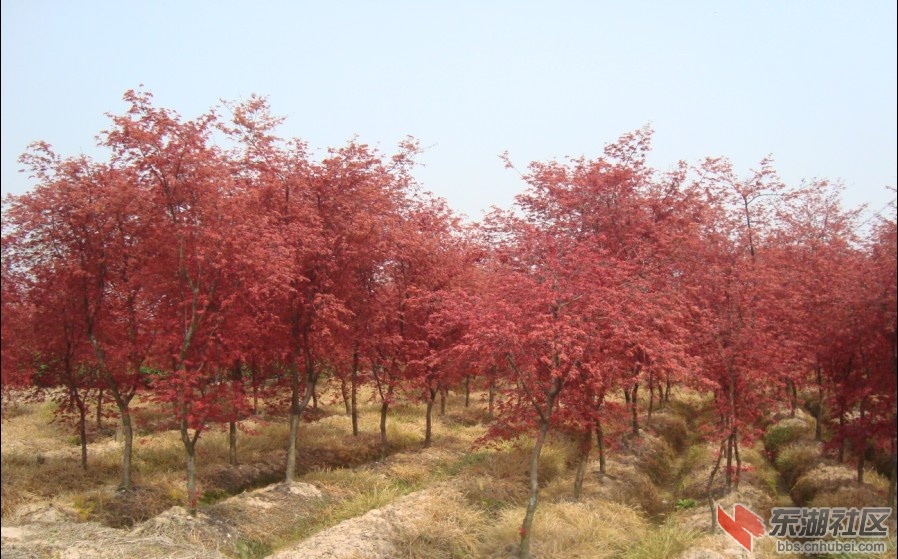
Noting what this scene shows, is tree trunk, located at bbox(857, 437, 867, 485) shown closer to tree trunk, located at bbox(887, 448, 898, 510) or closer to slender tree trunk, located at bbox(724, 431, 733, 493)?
tree trunk, located at bbox(887, 448, 898, 510)

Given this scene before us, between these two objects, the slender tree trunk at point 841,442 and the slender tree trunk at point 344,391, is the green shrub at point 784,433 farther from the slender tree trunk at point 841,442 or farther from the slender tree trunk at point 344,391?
the slender tree trunk at point 344,391

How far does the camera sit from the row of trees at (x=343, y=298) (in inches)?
393

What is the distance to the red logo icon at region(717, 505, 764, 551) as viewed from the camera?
9.95 m

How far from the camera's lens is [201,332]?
11.6m

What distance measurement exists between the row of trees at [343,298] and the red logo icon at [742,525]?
132 centimetres

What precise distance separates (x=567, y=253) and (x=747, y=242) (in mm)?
7455

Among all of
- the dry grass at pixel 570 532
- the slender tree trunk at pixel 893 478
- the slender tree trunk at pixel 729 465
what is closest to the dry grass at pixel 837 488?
the slender tree trunk at pixel 893 478

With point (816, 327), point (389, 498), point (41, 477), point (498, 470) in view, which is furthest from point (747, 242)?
point (41, 477)

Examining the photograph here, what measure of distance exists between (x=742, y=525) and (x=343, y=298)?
8.80 m

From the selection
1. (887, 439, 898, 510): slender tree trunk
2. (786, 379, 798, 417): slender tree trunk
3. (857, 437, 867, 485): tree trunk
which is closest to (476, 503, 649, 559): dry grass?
(857, 437, 867, 485): tree trunk

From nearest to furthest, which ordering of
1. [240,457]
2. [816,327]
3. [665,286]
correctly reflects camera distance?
1. [816,327]
2. [665,286]
3. [240,457]

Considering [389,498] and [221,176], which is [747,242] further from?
[221,176]

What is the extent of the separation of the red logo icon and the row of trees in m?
1.32

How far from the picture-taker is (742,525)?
1059 centimetres
